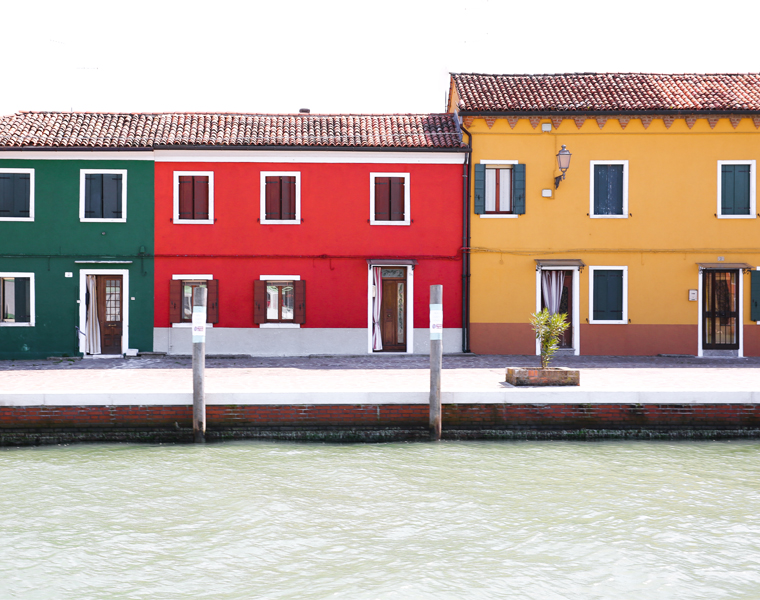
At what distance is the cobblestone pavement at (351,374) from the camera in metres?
10.2

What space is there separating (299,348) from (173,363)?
10.2 ft

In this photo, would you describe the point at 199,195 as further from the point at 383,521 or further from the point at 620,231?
the point at 383,521

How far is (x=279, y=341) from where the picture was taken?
54.1 ft

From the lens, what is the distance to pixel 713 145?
16.5 meters

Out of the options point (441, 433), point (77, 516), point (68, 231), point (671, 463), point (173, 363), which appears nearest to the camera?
point (77, 516)

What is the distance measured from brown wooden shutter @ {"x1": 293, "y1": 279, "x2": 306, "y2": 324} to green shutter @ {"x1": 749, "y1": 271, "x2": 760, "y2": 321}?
10.8 meters

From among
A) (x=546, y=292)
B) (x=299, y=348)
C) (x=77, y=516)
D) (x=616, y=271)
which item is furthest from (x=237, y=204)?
(x=77, y=516)

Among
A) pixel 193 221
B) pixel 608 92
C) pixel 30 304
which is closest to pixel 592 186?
pixel 608 92

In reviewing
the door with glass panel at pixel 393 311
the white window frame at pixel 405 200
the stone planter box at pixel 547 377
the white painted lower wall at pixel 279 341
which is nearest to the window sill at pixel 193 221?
the white painted lower wall at pixel 279 341

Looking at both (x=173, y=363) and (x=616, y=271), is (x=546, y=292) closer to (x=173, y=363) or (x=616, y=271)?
(x=616, y=271)

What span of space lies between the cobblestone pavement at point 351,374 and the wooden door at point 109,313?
41.1 inches

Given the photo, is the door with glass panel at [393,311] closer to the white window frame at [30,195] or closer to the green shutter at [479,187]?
the green shutter at [479,187]

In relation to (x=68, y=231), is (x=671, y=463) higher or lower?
lower

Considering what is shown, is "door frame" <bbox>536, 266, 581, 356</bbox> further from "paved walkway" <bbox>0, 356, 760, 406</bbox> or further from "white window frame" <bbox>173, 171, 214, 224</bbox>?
"white window frame" <bbox>173, 171, 214, 224</bbox>
